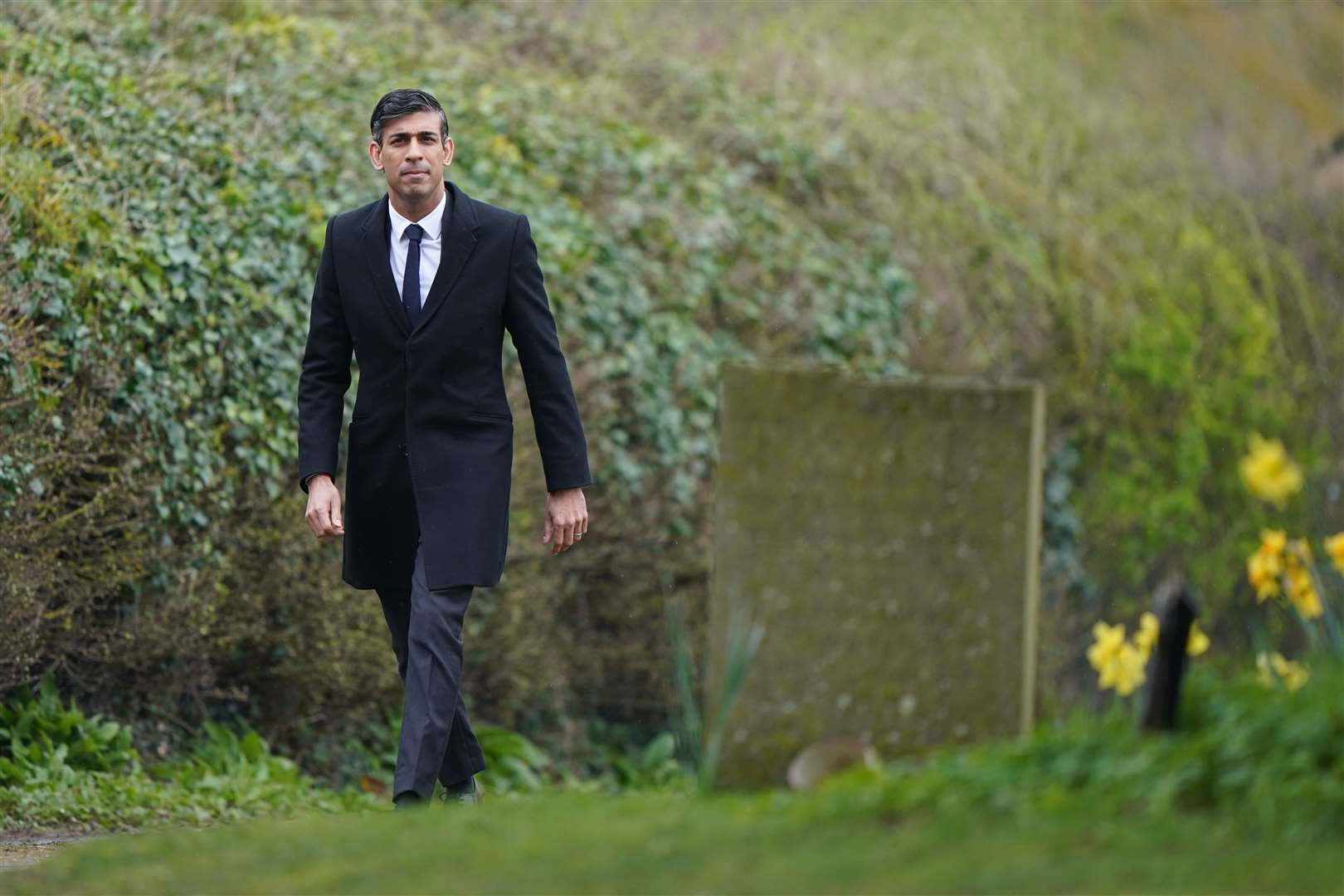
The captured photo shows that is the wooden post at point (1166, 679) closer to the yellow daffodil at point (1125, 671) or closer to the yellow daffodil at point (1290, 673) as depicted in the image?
the yellow daffodil at point (1290, 673)

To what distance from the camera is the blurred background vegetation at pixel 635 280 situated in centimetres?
639

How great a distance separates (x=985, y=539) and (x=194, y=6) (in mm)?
5274

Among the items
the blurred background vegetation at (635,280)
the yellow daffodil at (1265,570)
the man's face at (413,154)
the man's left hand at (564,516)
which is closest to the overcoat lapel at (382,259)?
the man's face at (413,154)

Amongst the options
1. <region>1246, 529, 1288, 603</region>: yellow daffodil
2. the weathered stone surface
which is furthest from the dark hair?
<region>1246, 529, 1288, 603</region>: yellow daffodil

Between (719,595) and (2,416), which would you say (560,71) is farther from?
(719,595)

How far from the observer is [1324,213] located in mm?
12062

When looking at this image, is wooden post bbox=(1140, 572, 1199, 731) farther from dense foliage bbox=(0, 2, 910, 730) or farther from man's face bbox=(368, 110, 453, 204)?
dense foliage bbox=(0, 2, 910, 730)

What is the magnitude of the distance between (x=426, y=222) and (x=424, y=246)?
73 mm

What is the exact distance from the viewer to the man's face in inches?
215

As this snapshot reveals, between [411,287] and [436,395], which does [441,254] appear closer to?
[411,287]

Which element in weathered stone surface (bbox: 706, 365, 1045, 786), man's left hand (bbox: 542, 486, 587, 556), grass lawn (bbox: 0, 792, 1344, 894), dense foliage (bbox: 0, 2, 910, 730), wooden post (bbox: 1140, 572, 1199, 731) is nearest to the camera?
grass lawn (bbox: 0, 792, 1344, 894)

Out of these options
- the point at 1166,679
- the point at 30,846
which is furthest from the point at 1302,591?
the point at 30,846

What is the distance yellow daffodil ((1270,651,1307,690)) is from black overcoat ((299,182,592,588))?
6.85 feet

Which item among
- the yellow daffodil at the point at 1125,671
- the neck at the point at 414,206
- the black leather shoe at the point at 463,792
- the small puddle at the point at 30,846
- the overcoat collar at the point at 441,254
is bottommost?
the small puddle at the point at 30,846
